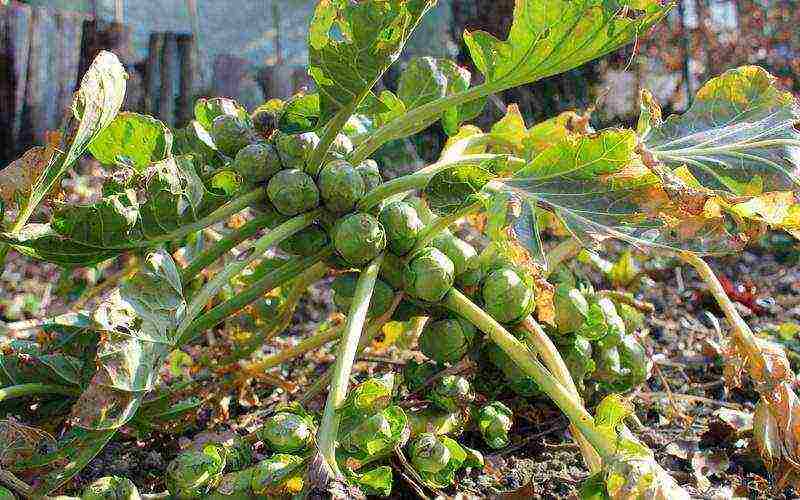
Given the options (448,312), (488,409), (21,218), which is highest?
(21,218)

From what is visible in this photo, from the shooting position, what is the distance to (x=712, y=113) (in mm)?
1491

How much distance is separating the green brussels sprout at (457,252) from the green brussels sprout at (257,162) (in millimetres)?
320

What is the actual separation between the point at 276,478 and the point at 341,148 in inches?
24.2

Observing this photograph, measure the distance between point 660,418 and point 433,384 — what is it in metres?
0.56

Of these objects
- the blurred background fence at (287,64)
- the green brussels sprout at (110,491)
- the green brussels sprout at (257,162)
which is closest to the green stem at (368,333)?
the green brussels sprout at (257,162)

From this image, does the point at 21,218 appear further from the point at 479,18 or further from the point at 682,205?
the point at 479,18

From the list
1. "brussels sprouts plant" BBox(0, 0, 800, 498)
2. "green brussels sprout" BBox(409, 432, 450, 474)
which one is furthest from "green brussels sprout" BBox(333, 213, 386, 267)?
"green brussels sprout" BBox(409, 432, 450, 474)

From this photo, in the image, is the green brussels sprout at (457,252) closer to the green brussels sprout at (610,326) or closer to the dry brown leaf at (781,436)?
the green brussels sprout at (610,326)

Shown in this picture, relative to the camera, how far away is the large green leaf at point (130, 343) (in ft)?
3.25

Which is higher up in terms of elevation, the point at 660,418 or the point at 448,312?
the point at 448,312

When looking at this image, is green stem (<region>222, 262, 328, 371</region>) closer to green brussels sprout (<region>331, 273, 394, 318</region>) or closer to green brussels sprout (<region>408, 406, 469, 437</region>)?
green brussels sprout (<region>331, 273, 394, 318</region>)

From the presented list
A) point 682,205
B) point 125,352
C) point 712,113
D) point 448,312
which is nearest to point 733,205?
point 682,205

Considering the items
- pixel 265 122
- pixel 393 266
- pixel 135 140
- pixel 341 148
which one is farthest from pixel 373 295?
pixel 135 140

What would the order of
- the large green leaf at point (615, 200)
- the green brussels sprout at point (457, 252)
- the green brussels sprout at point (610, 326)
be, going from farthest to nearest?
the green brussels sprout at point (610, 326)
the green brussels sprout at point (457, 252)
the large green leaf at point (615, 200)
